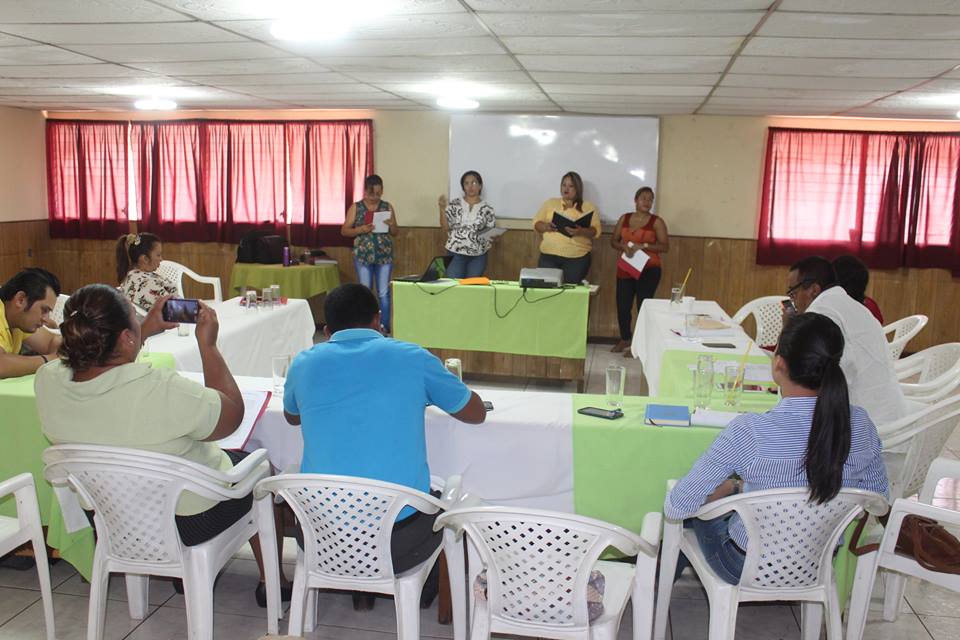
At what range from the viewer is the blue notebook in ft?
8.35

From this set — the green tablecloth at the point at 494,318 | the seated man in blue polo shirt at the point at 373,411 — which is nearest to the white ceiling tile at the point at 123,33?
the seated man in blue polo shirt at the point at 373,411

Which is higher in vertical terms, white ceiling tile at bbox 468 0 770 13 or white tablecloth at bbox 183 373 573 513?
white ceiling tile at bbox 468 0 770 13

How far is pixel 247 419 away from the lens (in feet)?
8.69

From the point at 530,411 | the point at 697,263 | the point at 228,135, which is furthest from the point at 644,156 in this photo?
the point at 530,411

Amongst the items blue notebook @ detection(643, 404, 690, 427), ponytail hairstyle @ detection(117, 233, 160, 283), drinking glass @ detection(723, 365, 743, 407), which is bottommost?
blue notebook @ detection(643, 404, 690, 427)

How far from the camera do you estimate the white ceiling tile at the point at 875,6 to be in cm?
267

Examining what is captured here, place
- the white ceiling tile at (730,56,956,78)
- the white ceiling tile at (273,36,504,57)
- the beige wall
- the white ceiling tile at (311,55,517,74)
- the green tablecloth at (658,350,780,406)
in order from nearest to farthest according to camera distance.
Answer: the green tablecloth at (658,350,780,406)
the white ceiling tile at (273,36,504,57)
the white ceiling tile at (730,56,956,78)
the white ceiling tile at (311,55,517,74)
the beige wall

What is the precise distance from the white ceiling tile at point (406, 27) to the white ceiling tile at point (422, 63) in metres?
0.67

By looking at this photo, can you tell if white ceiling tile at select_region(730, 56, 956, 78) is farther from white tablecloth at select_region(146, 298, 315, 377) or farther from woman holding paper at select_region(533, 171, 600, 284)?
white tablecloth at select_region(146, 298, 315, 377)

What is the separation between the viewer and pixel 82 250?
27.9 feet

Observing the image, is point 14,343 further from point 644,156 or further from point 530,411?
point 644,156

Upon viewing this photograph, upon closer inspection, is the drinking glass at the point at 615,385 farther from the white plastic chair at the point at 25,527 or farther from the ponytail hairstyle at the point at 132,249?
the ponytail hairstyle at the point at 132,249

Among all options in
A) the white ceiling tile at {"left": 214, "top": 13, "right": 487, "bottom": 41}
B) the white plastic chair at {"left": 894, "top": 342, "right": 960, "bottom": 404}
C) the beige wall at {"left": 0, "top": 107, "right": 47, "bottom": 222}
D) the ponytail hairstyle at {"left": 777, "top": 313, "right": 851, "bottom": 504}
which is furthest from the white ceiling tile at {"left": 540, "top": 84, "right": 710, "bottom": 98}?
the beige wall at {"left": 0, "top": 107, "right": 47, "bottom": 222}

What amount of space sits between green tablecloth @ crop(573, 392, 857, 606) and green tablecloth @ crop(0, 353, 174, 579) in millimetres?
1718
